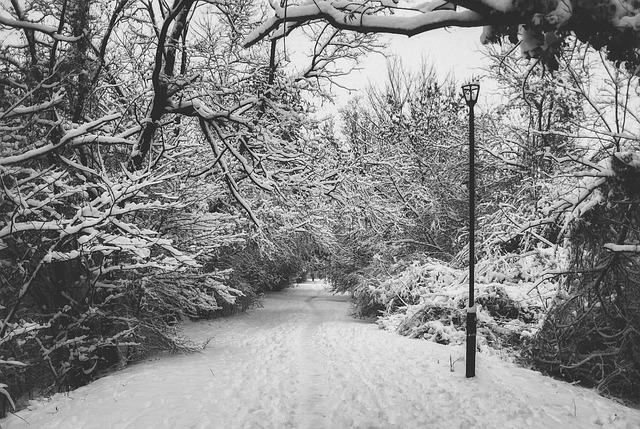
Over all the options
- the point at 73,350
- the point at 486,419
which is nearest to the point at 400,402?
the point at 486,419

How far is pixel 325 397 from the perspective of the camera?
602 cm

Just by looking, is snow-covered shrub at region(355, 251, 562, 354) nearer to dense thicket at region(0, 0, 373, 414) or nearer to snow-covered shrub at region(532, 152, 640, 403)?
A: snow-covered shrub at region(532, 152, 640, 403)

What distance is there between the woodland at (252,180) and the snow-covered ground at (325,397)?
2.54ft

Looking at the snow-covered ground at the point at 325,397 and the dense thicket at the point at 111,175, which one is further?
the dense thicket at the point at 111,175

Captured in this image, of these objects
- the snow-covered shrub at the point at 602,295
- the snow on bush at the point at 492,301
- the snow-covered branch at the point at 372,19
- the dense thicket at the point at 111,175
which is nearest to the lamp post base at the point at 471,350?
the snow-covered shrub at the point at 602,295

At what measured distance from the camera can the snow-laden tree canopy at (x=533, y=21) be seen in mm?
2572

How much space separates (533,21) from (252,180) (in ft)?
22.7

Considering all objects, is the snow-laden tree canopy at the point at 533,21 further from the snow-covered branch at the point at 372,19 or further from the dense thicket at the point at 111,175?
the dense thicket at the point at 111,175

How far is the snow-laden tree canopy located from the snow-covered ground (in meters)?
4.23

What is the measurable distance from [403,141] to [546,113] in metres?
6.39

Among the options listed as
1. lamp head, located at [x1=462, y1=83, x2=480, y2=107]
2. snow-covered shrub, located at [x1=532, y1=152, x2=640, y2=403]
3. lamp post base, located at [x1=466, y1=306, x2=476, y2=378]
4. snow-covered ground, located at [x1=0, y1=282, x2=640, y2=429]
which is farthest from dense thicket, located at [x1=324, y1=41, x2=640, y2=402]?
lamp post base, located at [x1=466, y1=306, x2=476, y2=378]

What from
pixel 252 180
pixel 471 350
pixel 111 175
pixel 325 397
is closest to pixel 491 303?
pixel 471 350

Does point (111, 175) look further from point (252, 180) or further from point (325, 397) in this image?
point (325, 397)

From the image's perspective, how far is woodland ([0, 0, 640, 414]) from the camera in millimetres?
4836
